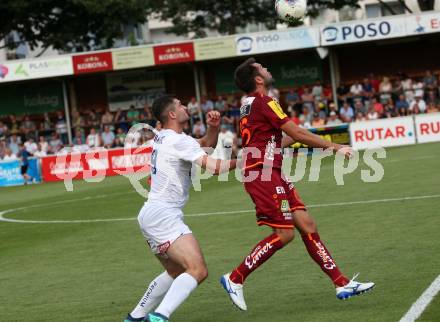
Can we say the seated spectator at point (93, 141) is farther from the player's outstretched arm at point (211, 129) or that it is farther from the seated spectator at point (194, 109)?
the player's outstretched arm at point (211, 129)

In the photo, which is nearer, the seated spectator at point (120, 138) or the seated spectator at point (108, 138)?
the seated spectator at point (120, 138)

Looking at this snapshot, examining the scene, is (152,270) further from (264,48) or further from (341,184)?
(264,48)

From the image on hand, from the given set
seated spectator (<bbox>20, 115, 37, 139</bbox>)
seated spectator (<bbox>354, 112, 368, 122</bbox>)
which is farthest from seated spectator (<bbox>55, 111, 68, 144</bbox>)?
seated spectator (<bbox>354, 112, 368, 122</bbox>)

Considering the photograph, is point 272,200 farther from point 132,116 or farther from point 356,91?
point 132,116

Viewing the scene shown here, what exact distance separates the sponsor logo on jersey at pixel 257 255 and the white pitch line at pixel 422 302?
1401mm

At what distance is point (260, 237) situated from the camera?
12742 millimetres

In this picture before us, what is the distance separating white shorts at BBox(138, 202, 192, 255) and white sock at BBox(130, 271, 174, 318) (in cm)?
32

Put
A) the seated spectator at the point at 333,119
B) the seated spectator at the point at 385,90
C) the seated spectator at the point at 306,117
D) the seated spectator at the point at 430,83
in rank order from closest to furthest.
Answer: the seated spectator at the point at 333,119, the seated spectator at the point at 306,117, the seated spectator at the point at 385,90, the seated spectator at the point at 430,83

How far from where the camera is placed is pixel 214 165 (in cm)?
723

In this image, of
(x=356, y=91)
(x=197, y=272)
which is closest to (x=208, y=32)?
(x=356, y=91)

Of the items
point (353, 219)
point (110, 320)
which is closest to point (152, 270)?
point (110, 320)

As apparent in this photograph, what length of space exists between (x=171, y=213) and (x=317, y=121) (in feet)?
83.0

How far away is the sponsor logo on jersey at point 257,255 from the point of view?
813 centimetres

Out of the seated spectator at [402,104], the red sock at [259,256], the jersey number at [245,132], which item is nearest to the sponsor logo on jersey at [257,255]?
the red sock at [259,256]
